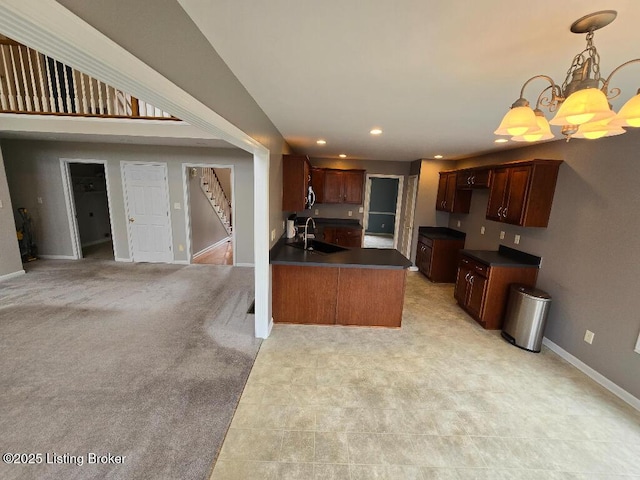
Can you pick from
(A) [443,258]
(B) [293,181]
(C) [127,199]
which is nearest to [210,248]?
(C) [127,199]

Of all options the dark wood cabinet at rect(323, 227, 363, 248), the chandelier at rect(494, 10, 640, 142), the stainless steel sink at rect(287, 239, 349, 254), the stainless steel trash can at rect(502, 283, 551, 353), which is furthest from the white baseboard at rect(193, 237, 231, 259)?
the chandelier at rect(494, 10, 640, 142)

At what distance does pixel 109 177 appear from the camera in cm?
523

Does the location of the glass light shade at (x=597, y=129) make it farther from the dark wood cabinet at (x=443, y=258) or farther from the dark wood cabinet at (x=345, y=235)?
the dark wood cabinet at (x=345, y=235)

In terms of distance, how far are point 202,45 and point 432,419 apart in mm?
2849

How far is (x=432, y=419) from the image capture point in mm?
2018

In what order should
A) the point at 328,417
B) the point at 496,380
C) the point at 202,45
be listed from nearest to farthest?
the point at 202,45 → the point at 328,417 → the point at 496,380

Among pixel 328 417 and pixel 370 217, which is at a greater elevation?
pixel 370 217

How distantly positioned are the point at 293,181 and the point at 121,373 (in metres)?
2.83

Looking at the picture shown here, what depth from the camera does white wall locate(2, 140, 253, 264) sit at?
508cm

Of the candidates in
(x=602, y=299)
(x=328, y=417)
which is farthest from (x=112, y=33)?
(x=602, y=299)

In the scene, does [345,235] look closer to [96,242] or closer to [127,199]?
[127,199]

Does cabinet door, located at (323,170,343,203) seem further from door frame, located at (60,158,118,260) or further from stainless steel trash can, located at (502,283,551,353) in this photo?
door frame, located at (60,158,118,260)

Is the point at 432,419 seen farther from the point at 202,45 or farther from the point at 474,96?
the point at 202,45

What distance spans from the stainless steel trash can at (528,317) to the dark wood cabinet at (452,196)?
6.73 feet
